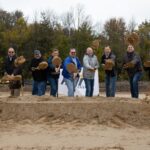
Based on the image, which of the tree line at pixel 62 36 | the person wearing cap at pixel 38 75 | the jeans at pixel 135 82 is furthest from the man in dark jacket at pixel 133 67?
the tree line at pixel 62 36

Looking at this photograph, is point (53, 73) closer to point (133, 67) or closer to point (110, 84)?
point (110, 84)

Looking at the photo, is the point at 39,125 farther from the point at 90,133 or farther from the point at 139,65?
the point at 139,65

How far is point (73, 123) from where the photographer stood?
10.8 metres

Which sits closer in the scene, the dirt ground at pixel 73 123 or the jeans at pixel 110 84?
the dirt ground at pixel 73 123

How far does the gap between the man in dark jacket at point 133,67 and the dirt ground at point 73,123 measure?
81.1 inches

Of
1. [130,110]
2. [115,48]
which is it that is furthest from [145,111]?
[115,48]

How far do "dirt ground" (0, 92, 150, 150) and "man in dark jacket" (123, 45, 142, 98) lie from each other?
2059mm

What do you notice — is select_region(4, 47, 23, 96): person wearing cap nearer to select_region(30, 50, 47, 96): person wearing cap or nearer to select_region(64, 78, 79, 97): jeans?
select_region(30, 50, 47, 96): person wearing cap

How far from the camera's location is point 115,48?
44.6 meters

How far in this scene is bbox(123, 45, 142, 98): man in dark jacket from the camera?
46.7 feet

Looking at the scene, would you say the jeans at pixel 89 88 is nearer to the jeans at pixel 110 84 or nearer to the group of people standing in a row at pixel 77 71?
the group of people standing in a row at pixel 77 71

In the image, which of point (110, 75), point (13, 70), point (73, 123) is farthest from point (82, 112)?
point (13, 70)

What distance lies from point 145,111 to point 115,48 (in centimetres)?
3342

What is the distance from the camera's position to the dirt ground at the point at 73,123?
901 cm
